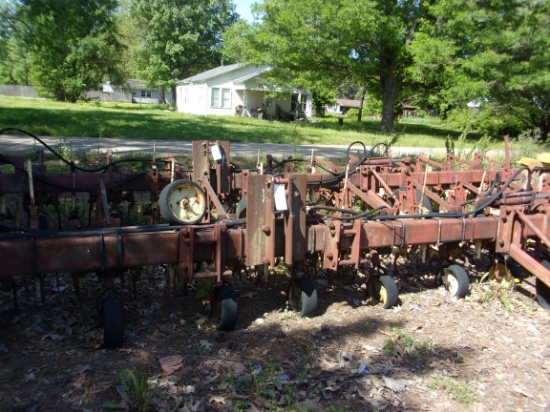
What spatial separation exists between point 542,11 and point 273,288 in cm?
2173

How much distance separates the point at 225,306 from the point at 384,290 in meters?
1.60

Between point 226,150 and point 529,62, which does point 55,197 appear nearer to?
point 226,150

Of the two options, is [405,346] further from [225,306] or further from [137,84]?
[137,84]

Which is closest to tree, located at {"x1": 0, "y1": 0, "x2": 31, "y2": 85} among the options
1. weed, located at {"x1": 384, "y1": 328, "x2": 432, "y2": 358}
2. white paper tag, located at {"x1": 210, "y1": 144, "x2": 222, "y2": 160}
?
white paper tag, located at {"x1": 210, "y1": 144, "x2": 222, "y2": 160}

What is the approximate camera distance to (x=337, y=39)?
24719 millimetres

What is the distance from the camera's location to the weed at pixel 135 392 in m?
3.06

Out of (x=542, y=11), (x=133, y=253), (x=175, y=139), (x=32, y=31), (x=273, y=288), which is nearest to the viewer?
(x=133, y=253)

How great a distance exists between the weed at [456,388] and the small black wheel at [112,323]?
2.21 metres

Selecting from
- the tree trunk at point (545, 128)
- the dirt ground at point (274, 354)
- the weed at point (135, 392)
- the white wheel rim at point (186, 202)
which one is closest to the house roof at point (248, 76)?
the tree trunk at point (545, 128)

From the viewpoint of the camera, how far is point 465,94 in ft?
74.6

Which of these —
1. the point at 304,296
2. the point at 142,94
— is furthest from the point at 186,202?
the point at 142,94

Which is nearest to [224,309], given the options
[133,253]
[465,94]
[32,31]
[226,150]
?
[133,253]

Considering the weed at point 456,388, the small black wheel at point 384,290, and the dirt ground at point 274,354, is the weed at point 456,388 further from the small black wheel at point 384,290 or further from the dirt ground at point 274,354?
the small black wheel at point 384,290

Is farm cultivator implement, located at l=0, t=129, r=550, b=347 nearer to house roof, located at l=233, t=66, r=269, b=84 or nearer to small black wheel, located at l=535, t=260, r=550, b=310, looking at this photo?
small black wheel, located at l=535, t=260, r=550, b=310
